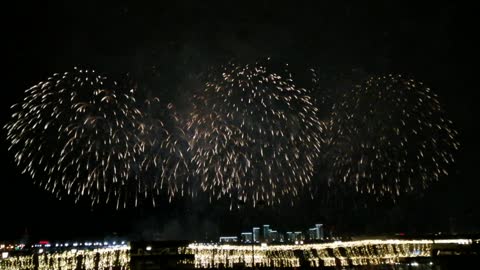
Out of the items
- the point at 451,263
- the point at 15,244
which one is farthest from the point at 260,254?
the point at 15,244

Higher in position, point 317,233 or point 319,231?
point 319,231

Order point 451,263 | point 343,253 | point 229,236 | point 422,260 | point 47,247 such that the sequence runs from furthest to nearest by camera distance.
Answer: point 229,236, point 47,247, point 343,253, point 422,260, point 451,263

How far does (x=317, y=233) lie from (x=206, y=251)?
112815 millimetres

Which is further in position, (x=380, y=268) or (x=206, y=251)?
(x=206, y=251)

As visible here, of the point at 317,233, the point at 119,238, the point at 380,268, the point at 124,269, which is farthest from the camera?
the point at 317,233

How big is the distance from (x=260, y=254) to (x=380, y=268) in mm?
59485

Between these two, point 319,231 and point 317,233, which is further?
point 317,233

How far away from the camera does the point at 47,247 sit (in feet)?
433

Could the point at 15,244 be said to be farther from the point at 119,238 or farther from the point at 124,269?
the point at 124,269

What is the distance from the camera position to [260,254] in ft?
322

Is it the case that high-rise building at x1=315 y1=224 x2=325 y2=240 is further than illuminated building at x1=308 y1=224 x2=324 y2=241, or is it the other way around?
illuminated building at x1=308 y1=224 x2=324 y2=241

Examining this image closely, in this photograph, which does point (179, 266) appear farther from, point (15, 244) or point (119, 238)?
point (119, 238)

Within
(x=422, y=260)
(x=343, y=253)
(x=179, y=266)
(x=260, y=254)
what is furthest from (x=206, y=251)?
(x=422, y=260)

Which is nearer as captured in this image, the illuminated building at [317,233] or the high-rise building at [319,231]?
the high-rise building at [319,231]
